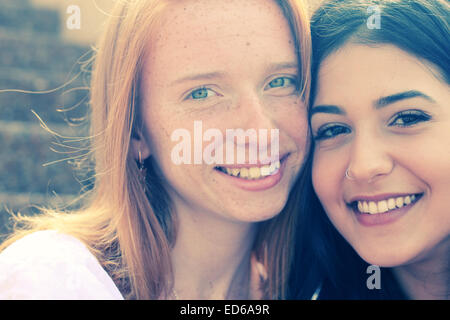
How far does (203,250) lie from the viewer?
2.18 metres

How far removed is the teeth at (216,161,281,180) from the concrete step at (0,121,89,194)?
1.67 m

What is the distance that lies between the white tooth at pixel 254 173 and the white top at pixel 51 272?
2.06 feet

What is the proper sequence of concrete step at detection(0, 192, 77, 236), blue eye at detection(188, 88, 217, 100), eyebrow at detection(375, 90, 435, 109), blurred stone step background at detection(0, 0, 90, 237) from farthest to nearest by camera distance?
blurred stone step background at detection(0, 0, 90, 237) < concrete step at detection(0, 192, 77, 236) < blue eye at detection(188, 88, 217, 100) < eyebrow at detection(375, 90, 435, 109)

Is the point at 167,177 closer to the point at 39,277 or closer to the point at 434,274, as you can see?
the point at 39,277

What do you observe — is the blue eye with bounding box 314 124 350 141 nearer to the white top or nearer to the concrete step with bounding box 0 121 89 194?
the white top

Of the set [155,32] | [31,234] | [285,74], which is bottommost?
[31,234]

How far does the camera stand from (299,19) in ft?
6.44

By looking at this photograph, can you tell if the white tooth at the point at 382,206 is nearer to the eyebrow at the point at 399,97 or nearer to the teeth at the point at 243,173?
the eyebrow at the point at 399,97

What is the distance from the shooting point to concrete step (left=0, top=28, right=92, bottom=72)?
4.00 metres

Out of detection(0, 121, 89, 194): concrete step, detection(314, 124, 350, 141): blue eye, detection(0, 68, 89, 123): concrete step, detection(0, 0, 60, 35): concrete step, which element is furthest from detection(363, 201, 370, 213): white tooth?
detection(0, 0, 60, 35): concrete step

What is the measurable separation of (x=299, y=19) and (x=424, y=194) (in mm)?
767

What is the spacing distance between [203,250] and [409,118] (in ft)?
3.14

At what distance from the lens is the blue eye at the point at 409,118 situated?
5.68 feet
